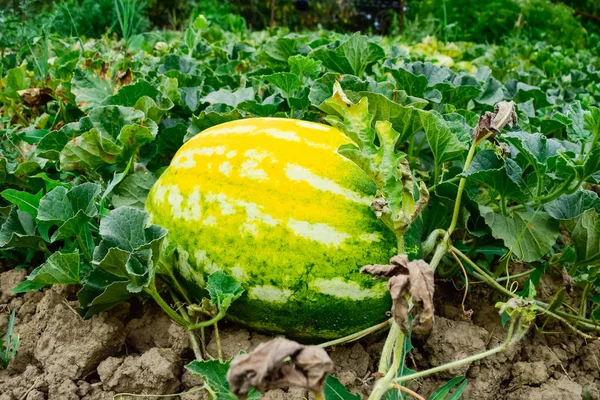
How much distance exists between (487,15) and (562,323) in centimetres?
699

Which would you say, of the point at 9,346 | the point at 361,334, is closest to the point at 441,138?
the point at 361,334

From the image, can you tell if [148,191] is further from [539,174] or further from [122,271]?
[539,174]

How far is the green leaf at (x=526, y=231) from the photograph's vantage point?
1.79 meters

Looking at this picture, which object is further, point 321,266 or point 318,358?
point 321,266

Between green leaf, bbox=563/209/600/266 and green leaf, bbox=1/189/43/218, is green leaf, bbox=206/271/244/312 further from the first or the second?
green leaf, bbox=563/209/600/266

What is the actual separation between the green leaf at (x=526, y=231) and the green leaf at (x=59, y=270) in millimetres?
1215

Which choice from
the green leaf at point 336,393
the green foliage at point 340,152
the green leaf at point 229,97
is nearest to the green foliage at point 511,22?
the green foliage at point 340,152

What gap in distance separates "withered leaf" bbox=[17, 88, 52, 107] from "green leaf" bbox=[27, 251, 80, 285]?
1260mm

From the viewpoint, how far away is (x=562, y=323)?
78.4 inches

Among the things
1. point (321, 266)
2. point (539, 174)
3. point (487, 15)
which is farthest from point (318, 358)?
point (487, 15)

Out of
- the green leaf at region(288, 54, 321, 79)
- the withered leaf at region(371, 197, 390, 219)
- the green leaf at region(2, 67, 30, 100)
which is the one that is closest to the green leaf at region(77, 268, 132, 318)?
the withered leaf at region(371, 197, 390, 219)

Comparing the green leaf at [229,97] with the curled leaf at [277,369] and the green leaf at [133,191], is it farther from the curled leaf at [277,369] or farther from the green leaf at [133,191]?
the curled leaf at [277,369]

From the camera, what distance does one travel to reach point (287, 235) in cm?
166

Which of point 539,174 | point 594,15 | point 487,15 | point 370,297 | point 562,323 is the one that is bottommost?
point 594,15
